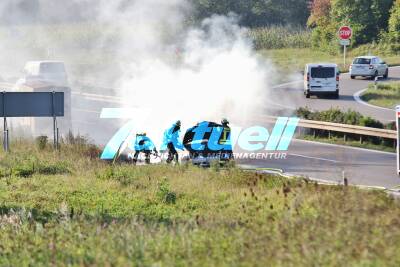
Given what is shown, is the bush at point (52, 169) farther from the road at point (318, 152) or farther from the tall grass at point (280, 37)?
the tall grass at point (280, 37)

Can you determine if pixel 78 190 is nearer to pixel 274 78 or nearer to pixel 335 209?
pixel 335 209

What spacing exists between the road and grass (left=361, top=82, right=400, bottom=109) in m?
0.81

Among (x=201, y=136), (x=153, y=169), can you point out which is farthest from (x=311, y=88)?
(x=153, y=169)

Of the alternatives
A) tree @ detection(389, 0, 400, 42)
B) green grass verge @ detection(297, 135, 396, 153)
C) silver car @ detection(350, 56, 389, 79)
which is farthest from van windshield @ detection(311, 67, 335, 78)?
tree @ detection(389, 0, 400, 42)

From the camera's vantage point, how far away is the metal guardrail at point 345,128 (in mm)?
24802

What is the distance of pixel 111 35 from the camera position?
44.6m

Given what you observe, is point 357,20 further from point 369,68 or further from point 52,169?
point 52,169

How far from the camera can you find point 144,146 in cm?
2184

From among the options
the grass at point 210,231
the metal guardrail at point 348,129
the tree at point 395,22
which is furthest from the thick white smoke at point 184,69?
the tree at point 395,22

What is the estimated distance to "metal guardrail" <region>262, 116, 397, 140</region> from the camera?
24.8 m

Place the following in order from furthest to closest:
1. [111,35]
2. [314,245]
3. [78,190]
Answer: [111,35] → [78,190] → [314,245]

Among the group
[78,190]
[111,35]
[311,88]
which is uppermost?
[111,35]

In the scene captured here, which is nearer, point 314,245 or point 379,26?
point 314,245

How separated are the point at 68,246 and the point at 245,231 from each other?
81.9 inches
